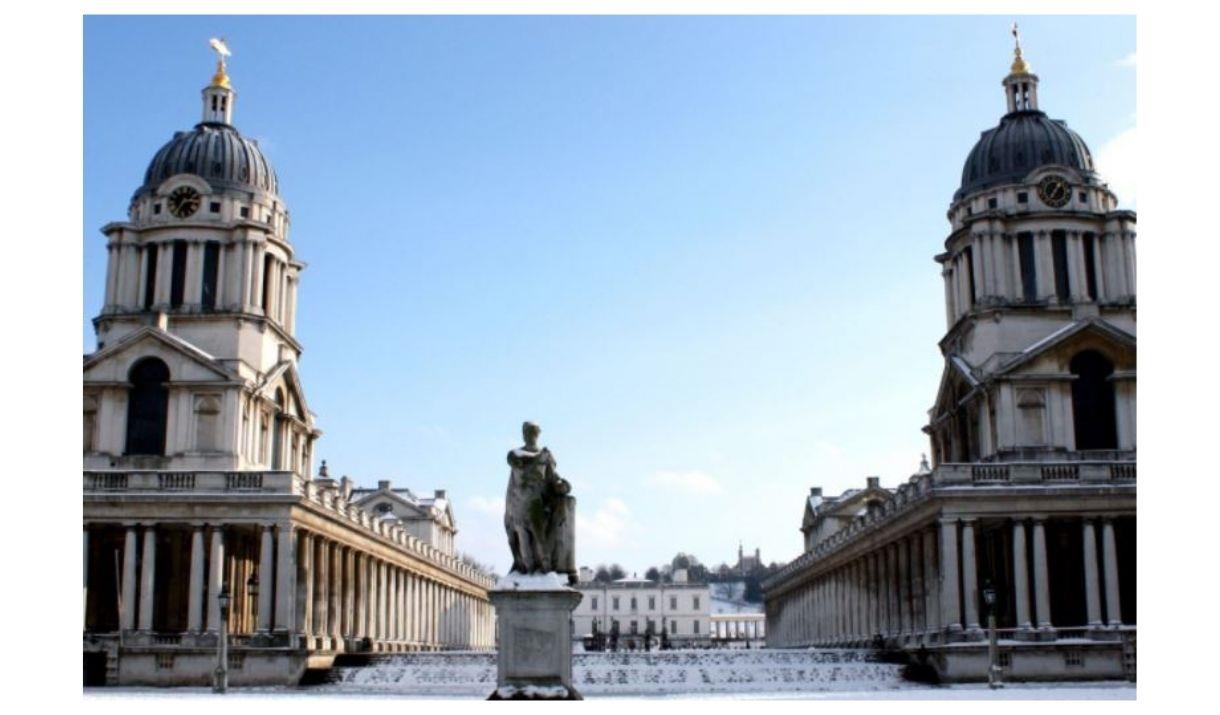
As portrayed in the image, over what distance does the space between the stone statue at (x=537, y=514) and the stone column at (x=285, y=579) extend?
1295 inches

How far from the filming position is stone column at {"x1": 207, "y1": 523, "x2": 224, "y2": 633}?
53.1 m

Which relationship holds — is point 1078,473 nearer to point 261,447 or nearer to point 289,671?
point 289,671

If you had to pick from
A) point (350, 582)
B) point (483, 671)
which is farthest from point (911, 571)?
point (350, 582)

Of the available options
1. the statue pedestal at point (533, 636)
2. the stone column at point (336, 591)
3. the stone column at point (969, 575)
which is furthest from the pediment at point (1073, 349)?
the statue pedestal at point (533, 636)

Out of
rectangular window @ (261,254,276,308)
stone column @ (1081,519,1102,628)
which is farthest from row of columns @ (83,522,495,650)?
stone column @ (1081,519,1102,628)

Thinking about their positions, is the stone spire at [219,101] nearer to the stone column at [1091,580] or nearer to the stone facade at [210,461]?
the stone facade at [210,461]

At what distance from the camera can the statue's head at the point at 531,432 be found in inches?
936

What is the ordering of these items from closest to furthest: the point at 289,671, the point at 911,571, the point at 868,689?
1. the point at 868,689
2. the point at 289,671
3. the point at 911,571

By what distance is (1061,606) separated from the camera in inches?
2291

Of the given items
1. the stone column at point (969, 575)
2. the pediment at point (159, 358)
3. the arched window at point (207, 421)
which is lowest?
the stone column at point (969, 575)

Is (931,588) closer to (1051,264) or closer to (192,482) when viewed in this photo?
(1051,264)

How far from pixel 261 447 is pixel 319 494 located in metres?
6.11

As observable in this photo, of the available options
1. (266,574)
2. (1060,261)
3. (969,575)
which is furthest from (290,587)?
(1060,261)

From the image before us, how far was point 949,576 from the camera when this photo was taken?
175 ft
